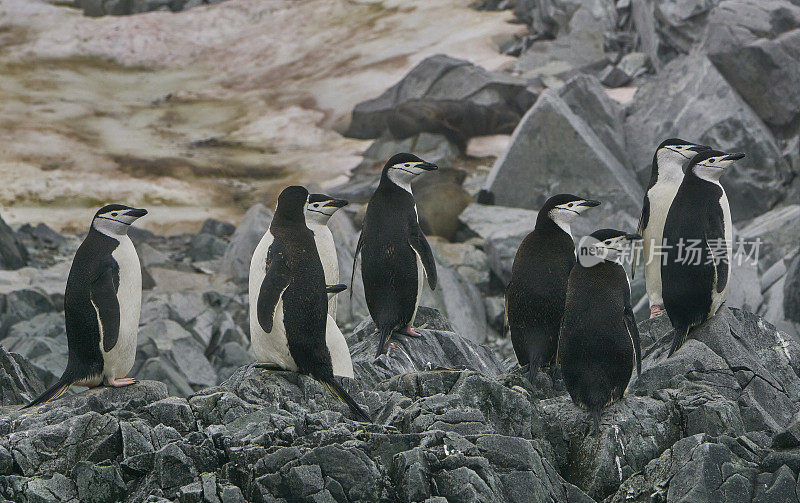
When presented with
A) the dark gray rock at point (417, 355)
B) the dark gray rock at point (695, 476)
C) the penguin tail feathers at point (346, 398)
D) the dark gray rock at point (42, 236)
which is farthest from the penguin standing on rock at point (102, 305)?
the dark gray rock at point (42, 236)

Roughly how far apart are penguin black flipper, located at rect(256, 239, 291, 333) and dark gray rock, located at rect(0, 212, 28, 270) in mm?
10062

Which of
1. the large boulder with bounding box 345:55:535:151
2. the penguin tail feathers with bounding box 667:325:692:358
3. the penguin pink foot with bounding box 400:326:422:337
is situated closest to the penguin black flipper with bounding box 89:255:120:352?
the penguin pink foot with bounding box 400:326:422:337

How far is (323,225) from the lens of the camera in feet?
22.7

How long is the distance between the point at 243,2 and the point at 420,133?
38.9ft

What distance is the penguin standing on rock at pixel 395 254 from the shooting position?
7047 mm

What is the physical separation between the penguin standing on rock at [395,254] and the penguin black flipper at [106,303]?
1.71m

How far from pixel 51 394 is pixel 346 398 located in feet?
5.63

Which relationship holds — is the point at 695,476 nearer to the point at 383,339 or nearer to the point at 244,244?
the point at 383,339

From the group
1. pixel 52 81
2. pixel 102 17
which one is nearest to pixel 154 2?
pixel 102 17

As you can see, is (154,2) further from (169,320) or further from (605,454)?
(605,454)

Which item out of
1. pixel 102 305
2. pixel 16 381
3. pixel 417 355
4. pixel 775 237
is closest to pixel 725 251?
pixel 417 355

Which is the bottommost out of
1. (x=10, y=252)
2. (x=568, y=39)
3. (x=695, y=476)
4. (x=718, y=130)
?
(x=568, y=39)

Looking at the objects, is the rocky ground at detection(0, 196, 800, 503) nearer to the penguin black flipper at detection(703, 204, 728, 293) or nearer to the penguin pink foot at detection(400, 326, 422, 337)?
the penguin pink foot at detection(400, 326, 422, 337)

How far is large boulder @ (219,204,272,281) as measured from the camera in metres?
14.8
